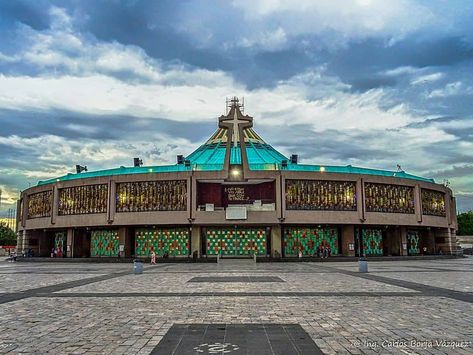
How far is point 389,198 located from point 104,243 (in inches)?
1514

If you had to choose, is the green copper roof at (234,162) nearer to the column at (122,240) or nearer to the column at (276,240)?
the column at (122,240)

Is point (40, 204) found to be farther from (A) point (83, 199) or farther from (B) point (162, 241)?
(B) point (162, 241)

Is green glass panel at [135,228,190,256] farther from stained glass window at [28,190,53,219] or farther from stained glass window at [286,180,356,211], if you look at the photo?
stained glass window at [286,180,356,211]

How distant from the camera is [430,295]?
15.8 meters

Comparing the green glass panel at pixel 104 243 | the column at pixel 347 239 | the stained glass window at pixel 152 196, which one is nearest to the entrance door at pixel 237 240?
the stained glass window at pixel 152 196

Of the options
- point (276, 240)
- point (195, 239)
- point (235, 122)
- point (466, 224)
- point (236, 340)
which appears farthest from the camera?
point (466, 224)

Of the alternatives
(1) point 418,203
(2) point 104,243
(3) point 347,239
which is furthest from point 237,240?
(1) point 418,203

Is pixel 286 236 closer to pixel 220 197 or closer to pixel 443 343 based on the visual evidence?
pixel 220 197

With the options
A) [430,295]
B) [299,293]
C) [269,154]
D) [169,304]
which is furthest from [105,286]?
[269,154]

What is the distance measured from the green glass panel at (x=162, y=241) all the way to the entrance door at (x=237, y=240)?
3.13m

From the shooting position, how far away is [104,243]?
57156 mm

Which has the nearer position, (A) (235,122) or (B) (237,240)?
(B) (237,240)

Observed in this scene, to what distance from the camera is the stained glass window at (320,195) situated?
164 ft

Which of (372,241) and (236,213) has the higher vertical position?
(236,213)
